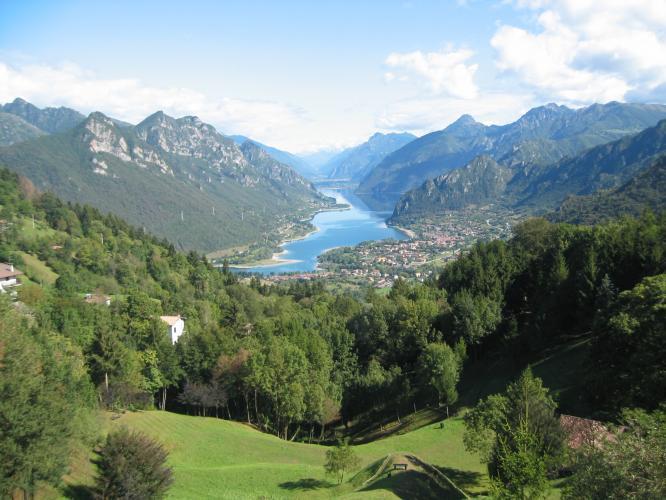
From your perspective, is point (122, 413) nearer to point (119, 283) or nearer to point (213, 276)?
point (119, 283)

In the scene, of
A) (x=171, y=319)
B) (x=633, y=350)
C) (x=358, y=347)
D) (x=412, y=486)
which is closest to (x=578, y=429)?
(x=633, y=350)

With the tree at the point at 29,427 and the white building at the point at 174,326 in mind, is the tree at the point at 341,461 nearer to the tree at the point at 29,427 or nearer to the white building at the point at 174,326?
the tree at the point at 29,427

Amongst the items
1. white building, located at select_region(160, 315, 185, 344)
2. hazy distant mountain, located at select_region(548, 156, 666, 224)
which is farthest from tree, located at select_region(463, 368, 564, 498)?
hazy distant mountain, located at select_region(548, 156, 666, 224)

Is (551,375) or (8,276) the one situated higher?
(8,276)

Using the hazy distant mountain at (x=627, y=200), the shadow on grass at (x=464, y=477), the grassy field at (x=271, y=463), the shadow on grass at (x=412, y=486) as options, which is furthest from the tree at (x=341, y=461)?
the hazy distant mountain at (x=627, y=200)

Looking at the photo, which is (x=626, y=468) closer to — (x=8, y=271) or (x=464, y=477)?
(x=464, y=477)

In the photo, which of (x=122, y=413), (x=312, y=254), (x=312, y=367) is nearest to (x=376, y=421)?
(x=312, y=367)

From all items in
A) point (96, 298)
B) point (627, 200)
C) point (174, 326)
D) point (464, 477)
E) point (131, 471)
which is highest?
point (627, 200)
